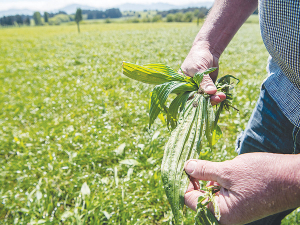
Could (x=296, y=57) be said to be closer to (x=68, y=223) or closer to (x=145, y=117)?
(x=68, y=223)

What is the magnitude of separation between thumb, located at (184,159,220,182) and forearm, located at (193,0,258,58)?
1.16m

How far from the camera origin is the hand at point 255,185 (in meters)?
1.07

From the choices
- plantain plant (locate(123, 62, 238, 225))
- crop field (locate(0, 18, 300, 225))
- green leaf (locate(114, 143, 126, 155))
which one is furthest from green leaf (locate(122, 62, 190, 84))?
green leaf (locate(114, 143, 126, 155))

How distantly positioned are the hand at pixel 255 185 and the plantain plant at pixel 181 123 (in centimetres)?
10

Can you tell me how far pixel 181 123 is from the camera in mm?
1607

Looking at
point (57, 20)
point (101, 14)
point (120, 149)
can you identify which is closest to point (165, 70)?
point (120, 149)

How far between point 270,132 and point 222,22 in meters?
1.05

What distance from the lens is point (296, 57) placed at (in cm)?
113

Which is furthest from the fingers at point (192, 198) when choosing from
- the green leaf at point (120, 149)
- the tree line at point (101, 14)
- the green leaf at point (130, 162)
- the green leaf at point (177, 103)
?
the tree line at point (101, 14)

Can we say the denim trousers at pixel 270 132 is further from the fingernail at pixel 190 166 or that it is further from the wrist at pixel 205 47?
the fingernail at pixel 190 166

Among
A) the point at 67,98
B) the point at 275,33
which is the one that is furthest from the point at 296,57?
the point at 67,98

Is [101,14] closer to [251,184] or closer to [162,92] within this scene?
[162,92]

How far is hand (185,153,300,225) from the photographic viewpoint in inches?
42.1

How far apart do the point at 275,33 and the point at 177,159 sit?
98cm
